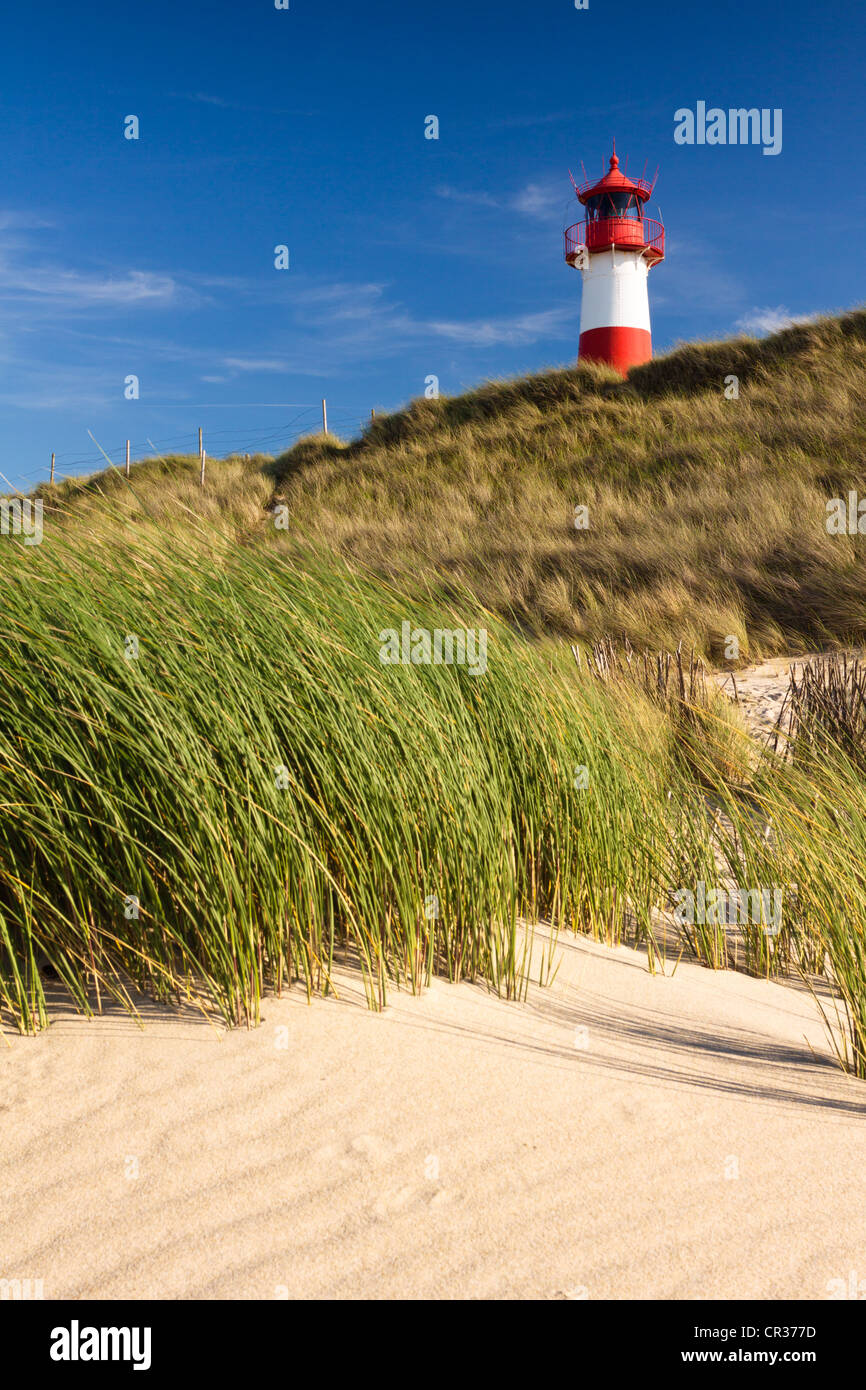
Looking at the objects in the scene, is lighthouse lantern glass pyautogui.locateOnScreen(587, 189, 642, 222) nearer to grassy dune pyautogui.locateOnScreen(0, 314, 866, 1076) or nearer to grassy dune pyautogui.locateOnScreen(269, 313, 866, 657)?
grassy dune pyautogui.locateOnScreen(269, 313, 866, 657)

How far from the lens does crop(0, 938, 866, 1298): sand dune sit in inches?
67.3

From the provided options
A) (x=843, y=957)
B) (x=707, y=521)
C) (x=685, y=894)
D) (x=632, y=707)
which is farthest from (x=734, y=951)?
(x=707, y=521)

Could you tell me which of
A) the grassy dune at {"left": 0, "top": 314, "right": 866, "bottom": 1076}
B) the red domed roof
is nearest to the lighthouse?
the red domed roof

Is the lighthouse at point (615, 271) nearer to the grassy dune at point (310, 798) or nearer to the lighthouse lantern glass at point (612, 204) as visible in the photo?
the lighthouse lantern glass at point (612, 204)

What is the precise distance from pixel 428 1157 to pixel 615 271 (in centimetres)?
2482

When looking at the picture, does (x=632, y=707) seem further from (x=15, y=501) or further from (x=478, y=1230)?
(x=478, y=1230)

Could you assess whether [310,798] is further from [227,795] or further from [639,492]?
[639,492]

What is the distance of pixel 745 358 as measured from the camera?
54.7ft

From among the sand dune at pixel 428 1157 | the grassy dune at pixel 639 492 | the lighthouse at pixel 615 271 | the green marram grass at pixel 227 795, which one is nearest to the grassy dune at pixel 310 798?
the green marram grass at pixel 227 795

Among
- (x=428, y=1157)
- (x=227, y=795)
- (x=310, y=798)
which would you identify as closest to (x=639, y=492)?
(x=310, y=798)

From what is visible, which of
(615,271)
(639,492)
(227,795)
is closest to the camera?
(227,795)

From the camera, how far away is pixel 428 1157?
6.50ft

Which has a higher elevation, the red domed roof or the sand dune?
the red domed roof

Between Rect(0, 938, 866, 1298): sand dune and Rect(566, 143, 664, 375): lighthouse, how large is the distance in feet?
74.2
